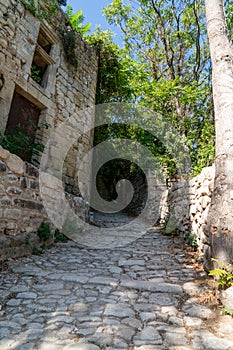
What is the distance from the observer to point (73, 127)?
21.2 feet

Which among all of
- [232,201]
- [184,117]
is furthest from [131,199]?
[232,201]

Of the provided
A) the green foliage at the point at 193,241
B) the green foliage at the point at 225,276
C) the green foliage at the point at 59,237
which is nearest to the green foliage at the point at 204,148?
the green foliage at the point at 193,241

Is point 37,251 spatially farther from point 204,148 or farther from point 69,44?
point 69,44

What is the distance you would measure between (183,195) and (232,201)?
2.73m

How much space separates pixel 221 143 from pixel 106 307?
7.38ft

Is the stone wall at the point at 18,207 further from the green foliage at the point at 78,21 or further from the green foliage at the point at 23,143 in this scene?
the green foliage at the point at 78,21

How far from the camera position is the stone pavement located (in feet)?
5.00

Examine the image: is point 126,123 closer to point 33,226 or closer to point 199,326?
point 33,226

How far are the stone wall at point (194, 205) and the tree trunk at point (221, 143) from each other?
21.8 inches

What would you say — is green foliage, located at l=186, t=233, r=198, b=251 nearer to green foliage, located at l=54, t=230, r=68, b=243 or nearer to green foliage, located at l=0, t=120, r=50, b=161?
green foliage, located at l=54, t=230, r=68, b=243

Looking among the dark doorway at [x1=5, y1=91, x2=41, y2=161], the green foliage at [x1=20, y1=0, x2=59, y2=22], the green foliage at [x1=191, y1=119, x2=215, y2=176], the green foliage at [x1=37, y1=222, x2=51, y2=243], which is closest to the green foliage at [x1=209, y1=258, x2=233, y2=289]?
the green foliage at [x1=37, y1=222, x2=51, y2=243]

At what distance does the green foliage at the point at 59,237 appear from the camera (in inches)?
164

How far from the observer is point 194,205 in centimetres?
422

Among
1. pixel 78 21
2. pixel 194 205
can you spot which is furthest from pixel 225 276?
pixel 78 21
